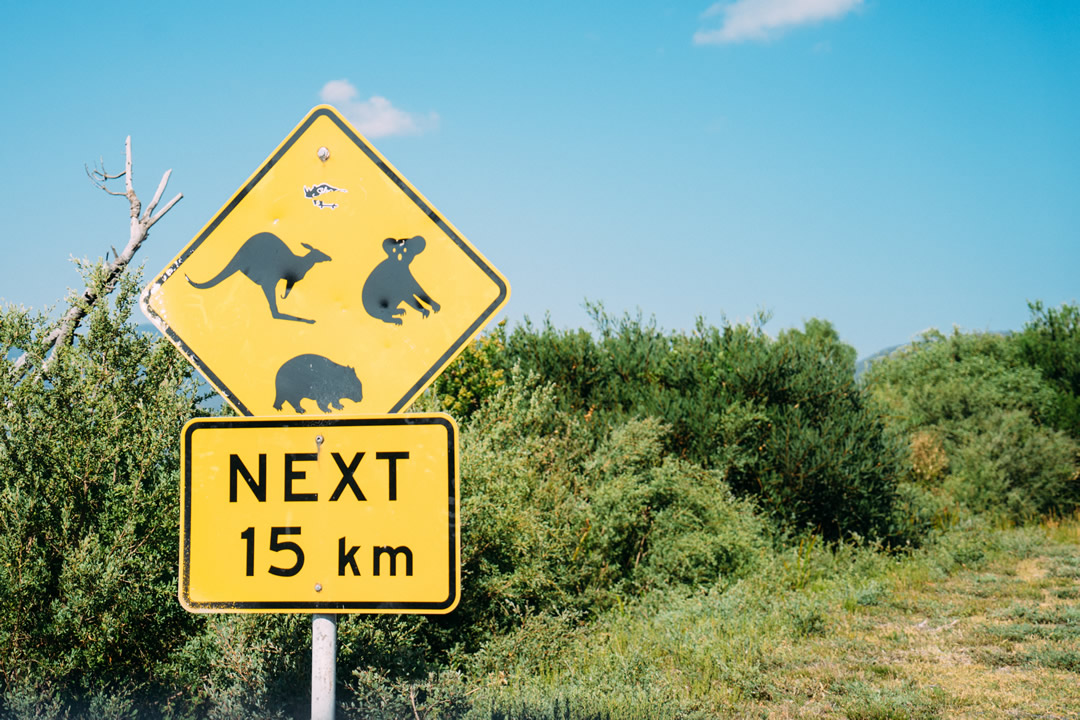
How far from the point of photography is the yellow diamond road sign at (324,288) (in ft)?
7.17

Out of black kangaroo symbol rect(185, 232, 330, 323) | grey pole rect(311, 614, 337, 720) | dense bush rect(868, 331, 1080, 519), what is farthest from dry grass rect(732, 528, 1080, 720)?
dense bush rect(868, 331, 1080, 519)

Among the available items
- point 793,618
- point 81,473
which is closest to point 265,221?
point 81,473

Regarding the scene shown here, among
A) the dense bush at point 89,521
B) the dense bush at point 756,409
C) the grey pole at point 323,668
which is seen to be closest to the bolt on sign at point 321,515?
the grey pole at point 323,668

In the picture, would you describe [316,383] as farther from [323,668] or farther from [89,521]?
[89,521]

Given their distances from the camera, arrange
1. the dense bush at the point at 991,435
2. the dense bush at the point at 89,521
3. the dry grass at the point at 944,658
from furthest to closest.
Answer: the dense bush at the point at 991,435 < the dry grass at the point at 944,658 < the dense bush at the point at 89,521

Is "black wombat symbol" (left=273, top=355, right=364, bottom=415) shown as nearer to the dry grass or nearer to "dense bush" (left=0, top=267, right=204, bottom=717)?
"dense bush" (left=0, top=267, right=204, bottom=717)

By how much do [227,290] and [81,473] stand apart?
2.42 m

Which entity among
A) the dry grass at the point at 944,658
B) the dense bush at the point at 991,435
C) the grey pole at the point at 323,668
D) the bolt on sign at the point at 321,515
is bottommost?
the dry grass at the point at 944,658

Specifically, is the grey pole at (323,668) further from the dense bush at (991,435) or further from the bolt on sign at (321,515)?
the dense bush at (991,435)

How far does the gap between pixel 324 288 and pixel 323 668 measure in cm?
106

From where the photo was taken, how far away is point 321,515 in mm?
2109

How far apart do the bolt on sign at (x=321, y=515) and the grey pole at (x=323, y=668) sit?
0.19ft

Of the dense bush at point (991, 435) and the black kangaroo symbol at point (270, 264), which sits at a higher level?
the dense bush at point (991, 435)

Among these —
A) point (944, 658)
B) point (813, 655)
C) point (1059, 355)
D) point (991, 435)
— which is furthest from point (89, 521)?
point (1059, 355)
